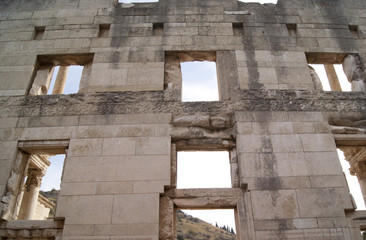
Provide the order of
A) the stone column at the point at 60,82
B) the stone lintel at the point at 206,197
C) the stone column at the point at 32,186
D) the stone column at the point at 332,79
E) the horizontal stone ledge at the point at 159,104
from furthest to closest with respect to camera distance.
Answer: the stone column at the point at 332,79 → the stone column at the point at 60,82 → the stone column at the point at 32,186 → the horizontal stone ledge at the point at 159,104 → the stone lintel at the point at 206,197

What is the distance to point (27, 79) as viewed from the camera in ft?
23.9

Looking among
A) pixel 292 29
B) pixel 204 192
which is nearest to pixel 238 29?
pixel 292 29

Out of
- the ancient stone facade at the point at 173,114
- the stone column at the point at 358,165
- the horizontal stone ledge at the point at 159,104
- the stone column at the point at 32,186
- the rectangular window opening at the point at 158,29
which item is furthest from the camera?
the stone column at the point at 32,186

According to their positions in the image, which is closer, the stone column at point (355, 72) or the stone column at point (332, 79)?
the stone column at point (355, 72)

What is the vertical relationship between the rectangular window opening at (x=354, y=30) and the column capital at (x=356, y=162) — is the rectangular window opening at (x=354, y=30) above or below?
above

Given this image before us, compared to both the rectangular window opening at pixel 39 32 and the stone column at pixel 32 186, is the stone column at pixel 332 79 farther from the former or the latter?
the stone column at pixel 32 186

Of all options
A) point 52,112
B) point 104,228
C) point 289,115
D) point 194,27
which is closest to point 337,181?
point 289,115

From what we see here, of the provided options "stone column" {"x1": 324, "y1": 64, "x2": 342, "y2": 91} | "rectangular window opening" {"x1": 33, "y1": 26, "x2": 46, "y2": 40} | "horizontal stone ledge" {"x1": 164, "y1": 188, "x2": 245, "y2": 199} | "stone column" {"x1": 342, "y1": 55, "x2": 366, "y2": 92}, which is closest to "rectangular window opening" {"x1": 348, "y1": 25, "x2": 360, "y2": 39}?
"stone column" {"x1": 342, "y1": 55, "x2": 366, "y2": 92}

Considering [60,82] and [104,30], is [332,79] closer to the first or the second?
[104,30]

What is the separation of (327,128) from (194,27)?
179 inches

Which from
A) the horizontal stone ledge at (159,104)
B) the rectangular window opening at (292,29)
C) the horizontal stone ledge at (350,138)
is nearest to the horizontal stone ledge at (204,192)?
the horizontal stone ledge at (159,104)

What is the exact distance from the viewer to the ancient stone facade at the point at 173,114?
553cm

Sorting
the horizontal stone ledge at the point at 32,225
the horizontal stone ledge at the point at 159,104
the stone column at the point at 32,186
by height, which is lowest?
the horizontal stone ledge at the point at 32,225

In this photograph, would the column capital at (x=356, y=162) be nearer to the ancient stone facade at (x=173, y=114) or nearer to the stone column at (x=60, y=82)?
the ancient stone facade at (x=173, y=114)
